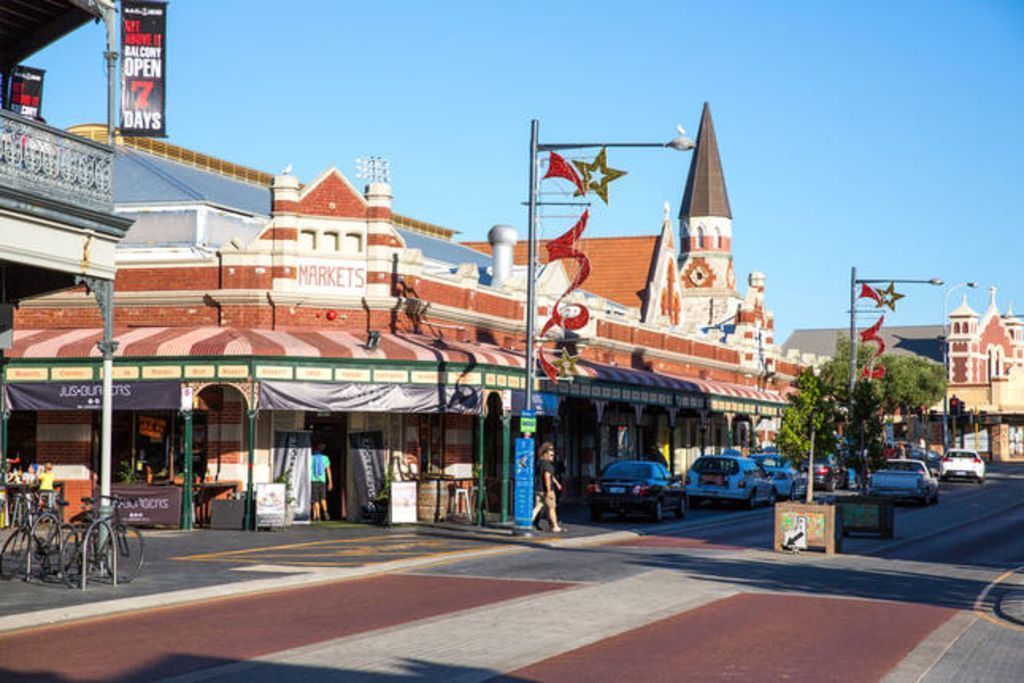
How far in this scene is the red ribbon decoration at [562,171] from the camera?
1170 inches

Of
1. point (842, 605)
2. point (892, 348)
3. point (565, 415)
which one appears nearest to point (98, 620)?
point (842, 605)

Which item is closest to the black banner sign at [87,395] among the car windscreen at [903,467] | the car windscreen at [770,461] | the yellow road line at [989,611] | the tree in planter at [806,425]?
the tree in planter at [806,425]

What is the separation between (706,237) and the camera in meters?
94.9

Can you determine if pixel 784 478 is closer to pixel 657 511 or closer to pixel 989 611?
pixel 657 511

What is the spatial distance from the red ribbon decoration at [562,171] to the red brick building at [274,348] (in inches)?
188

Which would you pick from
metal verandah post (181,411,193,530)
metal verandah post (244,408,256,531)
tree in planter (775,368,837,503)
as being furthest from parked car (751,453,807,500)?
metal verandah post (181,411,193,530)

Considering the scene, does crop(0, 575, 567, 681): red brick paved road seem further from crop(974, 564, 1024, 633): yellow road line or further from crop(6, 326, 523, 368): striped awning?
crop(6, 326, 523, 368): striped awning

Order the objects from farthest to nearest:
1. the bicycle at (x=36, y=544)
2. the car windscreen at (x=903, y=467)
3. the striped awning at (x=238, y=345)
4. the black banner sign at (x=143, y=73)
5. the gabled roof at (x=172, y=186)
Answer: the car windscreen at (x=903, y=467) < the gabled roof at (x=172, y=186) < the striped awning at (x=238, y=345) < the black banner sign at (x=143, y=73) < the bicycle at (x=36, y=544)

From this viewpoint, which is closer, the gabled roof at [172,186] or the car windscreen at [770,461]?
the gabled roof at [172,186]

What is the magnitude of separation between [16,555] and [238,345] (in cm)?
1107

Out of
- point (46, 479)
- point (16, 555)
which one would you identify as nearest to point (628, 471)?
point (46, 479)

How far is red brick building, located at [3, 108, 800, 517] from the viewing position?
29.5 m

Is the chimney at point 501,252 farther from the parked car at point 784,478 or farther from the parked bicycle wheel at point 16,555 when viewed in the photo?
the parked bicycle wheel at point 16,555

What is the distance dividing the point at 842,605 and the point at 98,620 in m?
8.95
